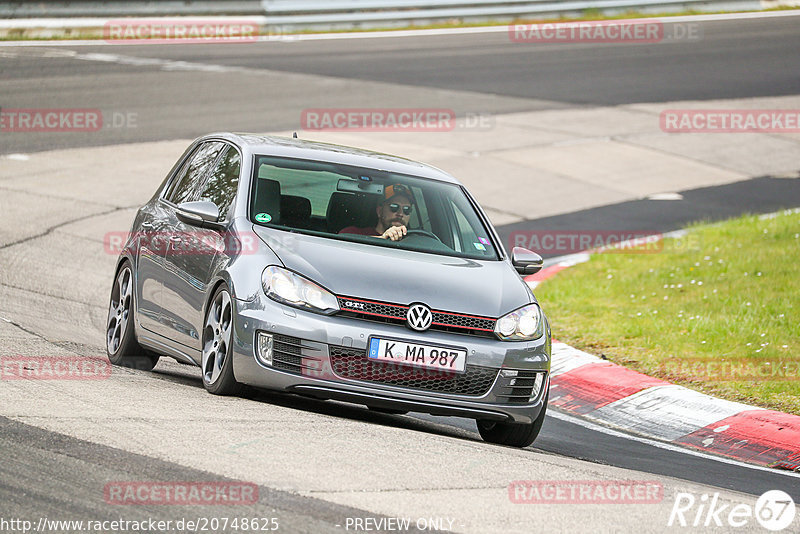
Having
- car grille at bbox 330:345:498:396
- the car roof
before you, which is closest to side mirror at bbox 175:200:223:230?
the car roof

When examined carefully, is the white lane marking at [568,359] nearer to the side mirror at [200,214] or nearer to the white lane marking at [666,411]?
the white lane marking at [666,411]

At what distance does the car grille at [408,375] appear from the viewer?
7.11 metres

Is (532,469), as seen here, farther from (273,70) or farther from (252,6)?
(252,6)

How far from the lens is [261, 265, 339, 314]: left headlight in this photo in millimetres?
7152

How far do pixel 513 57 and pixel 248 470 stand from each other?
25.4m

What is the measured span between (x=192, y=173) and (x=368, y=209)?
1454 mm

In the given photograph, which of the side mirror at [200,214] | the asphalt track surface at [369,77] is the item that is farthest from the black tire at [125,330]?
the asphalt track surface at [369,77]

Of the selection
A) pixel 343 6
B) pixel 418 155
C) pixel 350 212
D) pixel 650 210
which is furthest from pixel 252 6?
pixel 350 212

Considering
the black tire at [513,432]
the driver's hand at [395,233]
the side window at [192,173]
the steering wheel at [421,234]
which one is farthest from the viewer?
the side window at [192,173]

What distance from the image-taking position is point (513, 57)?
3025 cm

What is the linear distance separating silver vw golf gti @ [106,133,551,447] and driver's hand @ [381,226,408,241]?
0.01 metres

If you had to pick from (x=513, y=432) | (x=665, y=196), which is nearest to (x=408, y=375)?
(x=513, y=432)

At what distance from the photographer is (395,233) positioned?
8203 mm

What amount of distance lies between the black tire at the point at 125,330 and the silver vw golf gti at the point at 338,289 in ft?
0.06
